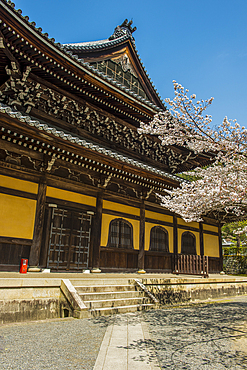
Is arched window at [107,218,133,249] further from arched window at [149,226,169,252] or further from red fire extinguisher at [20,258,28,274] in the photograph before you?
red fire extinguisher at [20,258,28,274]

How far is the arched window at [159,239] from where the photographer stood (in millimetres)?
11953

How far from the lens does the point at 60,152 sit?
25.4 ft

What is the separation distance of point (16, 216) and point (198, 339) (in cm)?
595

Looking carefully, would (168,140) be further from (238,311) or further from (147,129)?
(238,311)

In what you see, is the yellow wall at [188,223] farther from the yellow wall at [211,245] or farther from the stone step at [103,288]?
the stone step at [103,288]

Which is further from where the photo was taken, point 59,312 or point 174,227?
point 174,227

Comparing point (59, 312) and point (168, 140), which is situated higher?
point (168, 140)

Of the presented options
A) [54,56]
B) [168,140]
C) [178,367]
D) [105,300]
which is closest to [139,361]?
[178,367]

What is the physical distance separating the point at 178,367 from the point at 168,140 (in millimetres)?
5495

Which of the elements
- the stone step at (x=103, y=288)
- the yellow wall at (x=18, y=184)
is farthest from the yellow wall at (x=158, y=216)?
the yellow wall at (x=18, y=184)

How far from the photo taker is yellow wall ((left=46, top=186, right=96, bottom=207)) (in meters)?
8.73

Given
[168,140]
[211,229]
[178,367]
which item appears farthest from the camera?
[211,229]

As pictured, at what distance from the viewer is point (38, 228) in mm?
8078

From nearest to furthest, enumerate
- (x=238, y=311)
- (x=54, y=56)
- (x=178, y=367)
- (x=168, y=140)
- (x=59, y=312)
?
(x=178, y=367) → (x=59, y=312) → (x=168, y=140) → (x=238, y=311) → (x=54, y=56)
